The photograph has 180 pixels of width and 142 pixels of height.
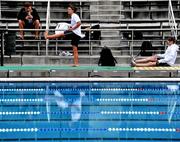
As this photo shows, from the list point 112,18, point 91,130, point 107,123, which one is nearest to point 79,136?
point 91,130

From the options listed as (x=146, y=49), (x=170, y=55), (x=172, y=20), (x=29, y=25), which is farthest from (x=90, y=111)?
(x=172, y=20)

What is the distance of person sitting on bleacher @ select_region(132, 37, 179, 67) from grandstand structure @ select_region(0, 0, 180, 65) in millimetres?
1154

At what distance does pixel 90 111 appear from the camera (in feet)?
24.1

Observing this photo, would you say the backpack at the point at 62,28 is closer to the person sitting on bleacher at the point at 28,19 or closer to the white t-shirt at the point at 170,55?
the person sitting on bleacher at the point at 28,19

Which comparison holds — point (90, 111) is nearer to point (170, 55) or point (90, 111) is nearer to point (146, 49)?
point (170, 55)

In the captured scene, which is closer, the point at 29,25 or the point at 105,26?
the point at 29,25

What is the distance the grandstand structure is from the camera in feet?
42.4

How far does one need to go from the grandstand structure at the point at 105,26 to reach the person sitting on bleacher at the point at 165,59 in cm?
115

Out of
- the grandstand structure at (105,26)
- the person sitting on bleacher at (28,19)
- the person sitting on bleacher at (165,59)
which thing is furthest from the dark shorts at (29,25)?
the person sitting on bleacher at (165,59)

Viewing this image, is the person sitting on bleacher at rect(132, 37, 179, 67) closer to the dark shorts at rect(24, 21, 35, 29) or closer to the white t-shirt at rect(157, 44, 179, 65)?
the white t-shirt at rect(157, 44, 179, 65)

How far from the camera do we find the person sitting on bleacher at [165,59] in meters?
11.1

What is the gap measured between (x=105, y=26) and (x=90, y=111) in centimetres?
739

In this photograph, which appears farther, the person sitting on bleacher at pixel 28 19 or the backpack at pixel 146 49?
the person sitting on bleacher at pixel 28 19

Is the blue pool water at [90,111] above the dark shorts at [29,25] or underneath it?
underneath
